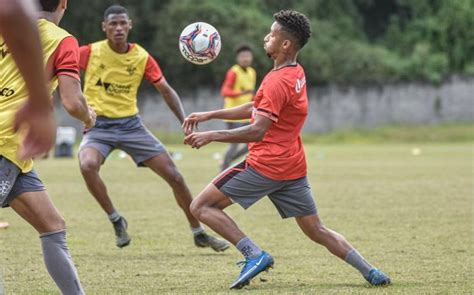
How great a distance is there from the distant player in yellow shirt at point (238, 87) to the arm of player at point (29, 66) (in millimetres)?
15161

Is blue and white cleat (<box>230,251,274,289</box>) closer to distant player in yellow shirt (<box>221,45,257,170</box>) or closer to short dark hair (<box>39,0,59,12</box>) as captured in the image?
short dark hair (<box>39,0,59,12</box>)

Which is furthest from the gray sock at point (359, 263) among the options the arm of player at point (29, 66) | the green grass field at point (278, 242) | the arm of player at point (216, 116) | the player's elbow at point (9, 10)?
the player's elbow at point (9, 10)

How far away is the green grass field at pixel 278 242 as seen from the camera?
7680 mm

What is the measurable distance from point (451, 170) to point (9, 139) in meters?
16.7

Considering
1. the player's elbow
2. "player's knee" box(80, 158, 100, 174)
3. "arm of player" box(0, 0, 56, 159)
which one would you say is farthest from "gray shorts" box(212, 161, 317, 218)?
the player's elbow

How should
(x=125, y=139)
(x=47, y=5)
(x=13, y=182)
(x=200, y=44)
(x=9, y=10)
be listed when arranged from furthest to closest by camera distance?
(x=125, y=139) < (x=200, y=44) < (x=47, y=5) < (x=13, y=182) < (x=9, y=10)

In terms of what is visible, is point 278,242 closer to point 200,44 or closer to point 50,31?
point 200,44

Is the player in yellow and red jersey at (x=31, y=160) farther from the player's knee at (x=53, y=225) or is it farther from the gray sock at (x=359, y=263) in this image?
the gray sock at (x=359, y=263)

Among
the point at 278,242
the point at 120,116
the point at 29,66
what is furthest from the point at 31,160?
the point at 278,242

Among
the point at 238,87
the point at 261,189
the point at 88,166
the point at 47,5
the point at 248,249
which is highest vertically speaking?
the point at 47,5

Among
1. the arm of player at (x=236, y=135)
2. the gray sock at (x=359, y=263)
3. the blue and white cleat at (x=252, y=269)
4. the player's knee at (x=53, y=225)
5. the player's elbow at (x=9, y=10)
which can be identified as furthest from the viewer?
the gray sock at (x=359, y=263)

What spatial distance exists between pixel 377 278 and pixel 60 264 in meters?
2.73

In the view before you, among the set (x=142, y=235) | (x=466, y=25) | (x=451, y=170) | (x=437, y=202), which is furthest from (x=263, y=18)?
(x=142, y=235)

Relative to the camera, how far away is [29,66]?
3225mm
